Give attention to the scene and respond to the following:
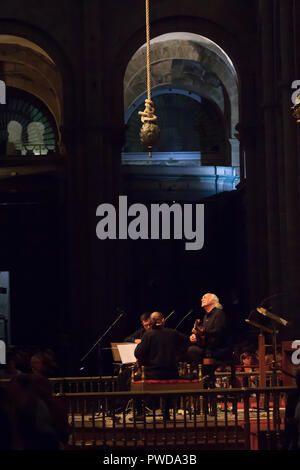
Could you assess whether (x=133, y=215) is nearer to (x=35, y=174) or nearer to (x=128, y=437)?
(x=35, y=174)

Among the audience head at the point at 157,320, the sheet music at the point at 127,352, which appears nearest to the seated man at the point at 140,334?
the sheet music at the point at 127,352

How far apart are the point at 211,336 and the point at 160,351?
96 cm

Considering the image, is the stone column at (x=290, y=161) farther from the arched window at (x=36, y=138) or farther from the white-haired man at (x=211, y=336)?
the arched window at (x=36, y=138)

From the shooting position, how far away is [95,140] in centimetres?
2078

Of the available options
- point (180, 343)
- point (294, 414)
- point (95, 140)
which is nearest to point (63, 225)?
point (95, 140)

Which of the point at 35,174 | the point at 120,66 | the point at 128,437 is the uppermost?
the point at 120,66

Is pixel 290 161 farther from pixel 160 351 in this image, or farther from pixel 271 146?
pixel 160 351

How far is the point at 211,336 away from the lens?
39.1 ft

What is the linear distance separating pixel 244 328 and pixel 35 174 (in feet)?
25.0

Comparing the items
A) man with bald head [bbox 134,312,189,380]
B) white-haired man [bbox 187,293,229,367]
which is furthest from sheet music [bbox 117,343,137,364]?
white-haired man [bbox 187,293,229,367]

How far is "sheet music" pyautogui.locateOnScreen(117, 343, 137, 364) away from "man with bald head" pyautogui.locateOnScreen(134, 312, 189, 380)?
1.58ft

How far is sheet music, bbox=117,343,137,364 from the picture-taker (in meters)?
11.8

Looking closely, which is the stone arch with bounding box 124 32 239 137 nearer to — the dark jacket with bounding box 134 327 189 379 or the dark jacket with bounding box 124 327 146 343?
the dark jacket with bounding box 124 327 146 343

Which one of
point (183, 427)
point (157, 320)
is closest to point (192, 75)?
point (157, 320)
